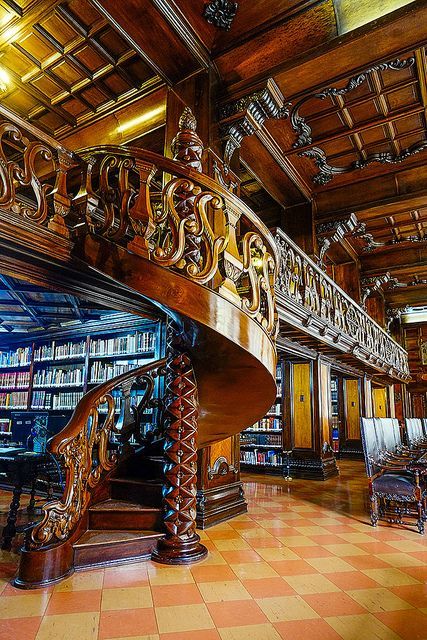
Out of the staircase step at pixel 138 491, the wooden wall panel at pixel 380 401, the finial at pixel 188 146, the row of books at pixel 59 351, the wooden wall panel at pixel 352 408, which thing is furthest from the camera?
the wooden wall panel at pixel 380 401

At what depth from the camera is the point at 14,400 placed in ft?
22.7

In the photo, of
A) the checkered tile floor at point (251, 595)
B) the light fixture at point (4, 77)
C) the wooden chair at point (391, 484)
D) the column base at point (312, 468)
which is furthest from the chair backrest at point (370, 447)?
the light fixture at point (4, 77)

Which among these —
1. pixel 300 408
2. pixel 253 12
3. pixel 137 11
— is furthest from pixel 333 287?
pixel 137 11

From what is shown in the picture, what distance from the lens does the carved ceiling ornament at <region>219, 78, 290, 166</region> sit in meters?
4.89

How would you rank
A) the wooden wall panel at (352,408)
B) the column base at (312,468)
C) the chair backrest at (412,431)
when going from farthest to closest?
the wooden wall panel at (352,408) → the chair backrest at (412,431) → the column base at (312,468)

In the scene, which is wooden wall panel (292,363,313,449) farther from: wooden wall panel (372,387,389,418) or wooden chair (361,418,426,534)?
wooden wall panel (372,387,389,418)

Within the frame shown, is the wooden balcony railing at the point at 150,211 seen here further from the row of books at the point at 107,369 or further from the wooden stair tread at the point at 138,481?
the row of books at the point at 107,369

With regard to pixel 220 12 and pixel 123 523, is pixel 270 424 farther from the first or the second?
pixel 220 12

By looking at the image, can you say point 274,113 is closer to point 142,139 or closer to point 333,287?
point 142,139

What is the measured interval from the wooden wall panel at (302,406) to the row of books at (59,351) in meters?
3.82

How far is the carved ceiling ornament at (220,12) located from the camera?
437 centimetres

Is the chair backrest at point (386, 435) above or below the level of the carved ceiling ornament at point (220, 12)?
below

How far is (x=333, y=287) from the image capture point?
6984 millimetres

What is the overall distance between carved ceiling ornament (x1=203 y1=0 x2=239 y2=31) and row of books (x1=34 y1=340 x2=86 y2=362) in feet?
14.4
